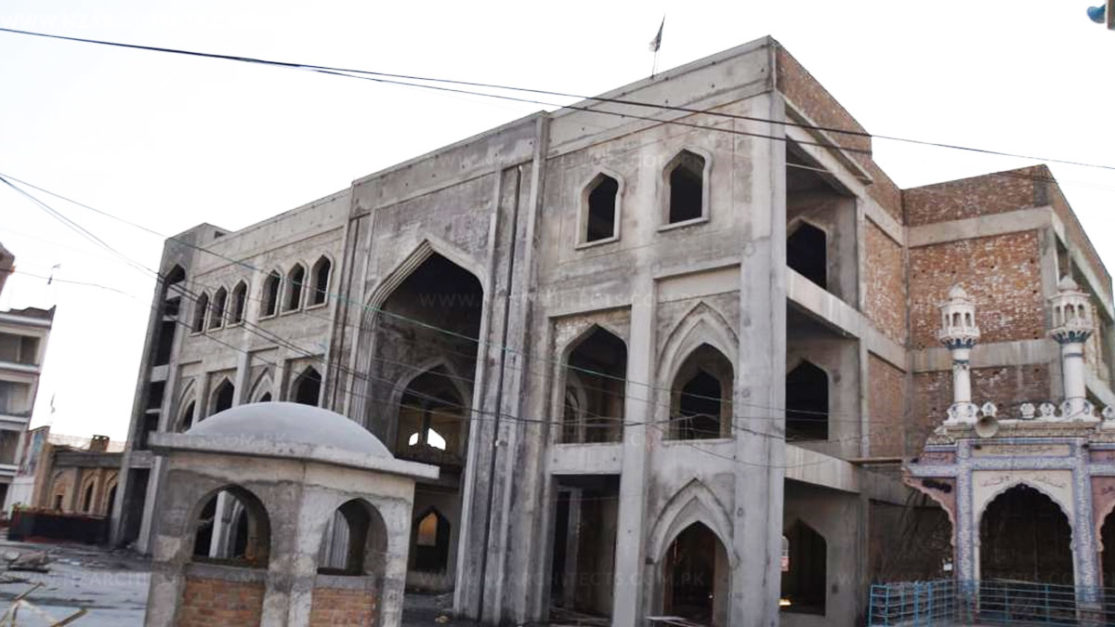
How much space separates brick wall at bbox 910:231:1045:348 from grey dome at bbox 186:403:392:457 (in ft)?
47.3

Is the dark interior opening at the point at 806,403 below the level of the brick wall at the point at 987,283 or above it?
below

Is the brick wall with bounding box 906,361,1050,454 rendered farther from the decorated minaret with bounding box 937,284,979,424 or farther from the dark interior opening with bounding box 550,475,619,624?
the dark interior opening with bounding box 550,475,619,624

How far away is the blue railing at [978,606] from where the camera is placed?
13.0 m

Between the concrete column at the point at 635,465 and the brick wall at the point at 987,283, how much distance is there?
7.29 metres

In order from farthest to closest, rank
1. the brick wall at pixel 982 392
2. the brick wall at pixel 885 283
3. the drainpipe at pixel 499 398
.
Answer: the brick wall at pixel 885 283, the brick wall at pixel 982 392, the drainpipe at pixel 499 398

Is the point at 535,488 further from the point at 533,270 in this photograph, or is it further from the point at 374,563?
the point at 374,563

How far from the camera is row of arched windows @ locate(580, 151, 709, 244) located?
16.3 meters

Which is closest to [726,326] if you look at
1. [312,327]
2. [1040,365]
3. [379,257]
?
[1040,365]

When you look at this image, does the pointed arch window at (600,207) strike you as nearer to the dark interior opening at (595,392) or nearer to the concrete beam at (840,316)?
the dark interior opening at (595,392)

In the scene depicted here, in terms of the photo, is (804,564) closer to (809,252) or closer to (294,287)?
(809,252)

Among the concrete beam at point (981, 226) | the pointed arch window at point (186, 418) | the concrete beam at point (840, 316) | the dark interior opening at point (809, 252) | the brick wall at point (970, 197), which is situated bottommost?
the pointed arch window at point (186, 418)

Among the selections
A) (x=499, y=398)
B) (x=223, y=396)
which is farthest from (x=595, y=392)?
(x=223, y=396)

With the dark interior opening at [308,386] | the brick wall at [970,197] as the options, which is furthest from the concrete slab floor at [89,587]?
the brick wall at [970,197]

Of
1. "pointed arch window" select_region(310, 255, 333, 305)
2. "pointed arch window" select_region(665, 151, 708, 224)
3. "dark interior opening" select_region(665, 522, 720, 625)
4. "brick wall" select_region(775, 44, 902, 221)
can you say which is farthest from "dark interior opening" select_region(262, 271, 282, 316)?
"brick wall" select_region(775, 44, 902, 221)
